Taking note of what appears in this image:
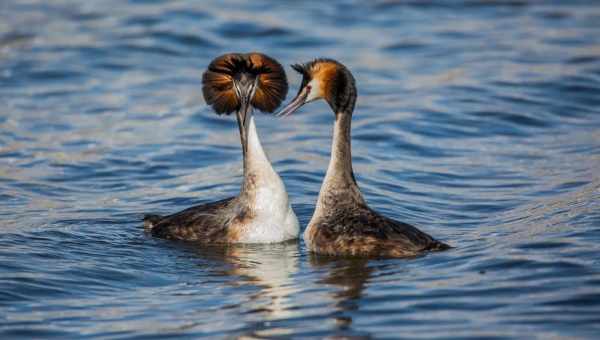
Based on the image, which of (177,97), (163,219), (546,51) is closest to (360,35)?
(546,51)

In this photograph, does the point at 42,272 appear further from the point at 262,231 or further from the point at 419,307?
the point at 419,307

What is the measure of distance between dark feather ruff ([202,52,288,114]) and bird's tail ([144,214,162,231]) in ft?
4.52

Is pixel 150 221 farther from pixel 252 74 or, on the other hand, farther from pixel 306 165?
pixel 306 165

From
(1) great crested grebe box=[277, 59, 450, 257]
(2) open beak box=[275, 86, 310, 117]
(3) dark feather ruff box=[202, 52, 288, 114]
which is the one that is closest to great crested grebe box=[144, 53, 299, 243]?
(3) dark feather ruff box=[202, 52, 288, 114]

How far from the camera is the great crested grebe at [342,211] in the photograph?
1009 cm

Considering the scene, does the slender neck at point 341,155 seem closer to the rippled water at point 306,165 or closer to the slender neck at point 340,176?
the slender neck at point 340,176

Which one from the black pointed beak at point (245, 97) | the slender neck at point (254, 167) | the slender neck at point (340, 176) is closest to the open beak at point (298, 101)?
the slender neck at point (340, 176)

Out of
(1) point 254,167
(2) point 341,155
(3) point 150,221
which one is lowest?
(3) point 150,221

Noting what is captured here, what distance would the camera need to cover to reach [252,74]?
11.3 meters

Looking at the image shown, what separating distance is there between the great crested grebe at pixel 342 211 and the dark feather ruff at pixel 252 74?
1.71 ft

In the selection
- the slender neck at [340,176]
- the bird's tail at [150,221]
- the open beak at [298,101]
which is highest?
the open beak at [298,101]

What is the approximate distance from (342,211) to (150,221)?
235cm

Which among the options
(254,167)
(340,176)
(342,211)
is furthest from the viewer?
(254,167)

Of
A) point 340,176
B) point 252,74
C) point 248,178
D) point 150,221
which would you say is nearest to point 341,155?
point 340,176
